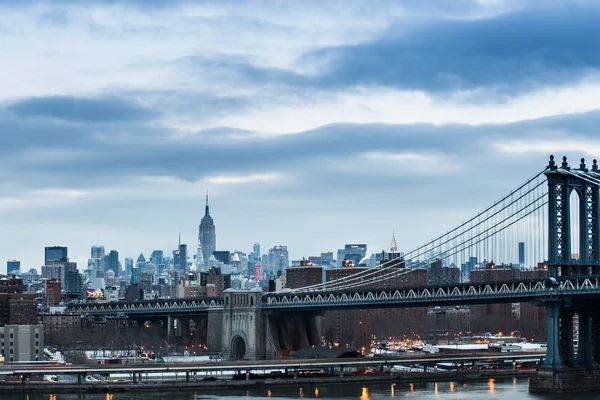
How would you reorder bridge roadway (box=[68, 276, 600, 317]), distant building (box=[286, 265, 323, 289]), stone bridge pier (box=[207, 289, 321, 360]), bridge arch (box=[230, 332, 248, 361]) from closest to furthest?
bridge roadway (box=[68, 276, 600, 317]), stone bridge pier (box=[207, 289, 321, 360]), bridge arch (box=[230, 332, 248, 361]), distant building (box=[286, 265, 323, 289])

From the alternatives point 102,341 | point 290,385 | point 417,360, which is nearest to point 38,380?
point 290,385

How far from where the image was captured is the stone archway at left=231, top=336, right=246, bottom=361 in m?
129

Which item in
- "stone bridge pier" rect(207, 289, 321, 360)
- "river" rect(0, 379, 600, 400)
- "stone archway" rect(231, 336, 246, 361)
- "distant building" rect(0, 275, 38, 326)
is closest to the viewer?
"river" rect(0, 379, 600, 400)

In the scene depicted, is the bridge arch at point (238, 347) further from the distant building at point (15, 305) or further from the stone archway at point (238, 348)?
the distant building at point (15, 305)

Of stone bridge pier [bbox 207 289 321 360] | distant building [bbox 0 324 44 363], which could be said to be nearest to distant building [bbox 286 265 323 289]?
stone bridge pier [bbox 207 289 321 360]

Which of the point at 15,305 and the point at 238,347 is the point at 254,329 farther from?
the point at 15,305

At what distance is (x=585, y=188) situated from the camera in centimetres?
9800

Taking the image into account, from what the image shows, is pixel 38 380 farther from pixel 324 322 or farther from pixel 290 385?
pixel 324 322

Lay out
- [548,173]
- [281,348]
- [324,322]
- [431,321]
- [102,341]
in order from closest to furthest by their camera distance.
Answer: [548,173] < [281,348] < [102,341] < [324,322] < [431,321]

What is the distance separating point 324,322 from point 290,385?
221ft

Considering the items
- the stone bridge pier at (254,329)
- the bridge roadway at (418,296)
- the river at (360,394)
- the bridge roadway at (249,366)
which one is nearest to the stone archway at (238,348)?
the stone bridge pier at (254,329)

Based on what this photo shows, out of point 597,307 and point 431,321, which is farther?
point 431,321

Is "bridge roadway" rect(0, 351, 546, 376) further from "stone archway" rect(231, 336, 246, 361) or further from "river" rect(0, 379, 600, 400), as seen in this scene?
"stone archway" rect(231, 336, 246, 361)

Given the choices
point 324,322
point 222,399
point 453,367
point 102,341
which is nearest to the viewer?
point 222,399
